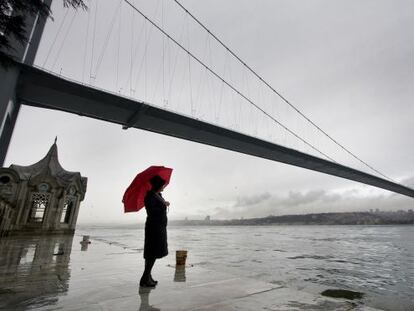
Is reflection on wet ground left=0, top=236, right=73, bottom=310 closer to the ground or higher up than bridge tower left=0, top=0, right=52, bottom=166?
closer to the ground

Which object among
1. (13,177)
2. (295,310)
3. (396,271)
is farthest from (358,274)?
(13,177)

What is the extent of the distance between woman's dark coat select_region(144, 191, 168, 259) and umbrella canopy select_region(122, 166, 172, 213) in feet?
0.76

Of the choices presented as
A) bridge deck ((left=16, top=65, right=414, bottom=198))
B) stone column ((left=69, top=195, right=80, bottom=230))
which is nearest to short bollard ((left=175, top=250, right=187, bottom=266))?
bridge deck ((left=16, top=65, right=414, bottom=198))

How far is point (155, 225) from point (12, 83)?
1639 centimetres

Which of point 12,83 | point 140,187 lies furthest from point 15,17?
point 12,83

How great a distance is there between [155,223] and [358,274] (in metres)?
8.27

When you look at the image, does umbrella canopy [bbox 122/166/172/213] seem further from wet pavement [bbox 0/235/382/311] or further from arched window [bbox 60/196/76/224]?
arched window [bbox 60/196/76/224]

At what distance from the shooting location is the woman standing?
13.2 ft

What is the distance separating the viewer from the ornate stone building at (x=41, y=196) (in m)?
18.4

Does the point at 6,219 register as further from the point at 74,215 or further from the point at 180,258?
the point at 180,258

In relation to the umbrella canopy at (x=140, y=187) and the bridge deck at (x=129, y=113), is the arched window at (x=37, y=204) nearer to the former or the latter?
the bridge deck at (x=129, y=113)

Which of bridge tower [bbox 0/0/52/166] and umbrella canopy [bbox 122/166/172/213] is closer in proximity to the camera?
umbrella canopy [bbox 122/166/172/213]

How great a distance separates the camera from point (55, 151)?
79.3ft

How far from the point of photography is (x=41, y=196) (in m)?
20.2
